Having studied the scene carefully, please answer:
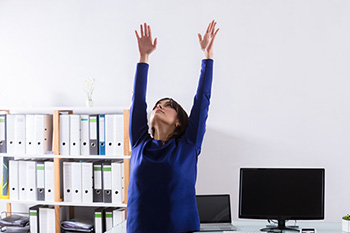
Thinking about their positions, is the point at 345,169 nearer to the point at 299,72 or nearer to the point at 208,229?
the point at 299,72

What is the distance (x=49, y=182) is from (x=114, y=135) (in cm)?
63

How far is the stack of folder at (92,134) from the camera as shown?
10.8 feet

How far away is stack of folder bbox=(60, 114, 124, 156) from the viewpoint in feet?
10.8

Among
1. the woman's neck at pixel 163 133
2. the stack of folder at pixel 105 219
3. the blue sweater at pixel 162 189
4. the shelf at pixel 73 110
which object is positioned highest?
the shelf at pixel 73 110

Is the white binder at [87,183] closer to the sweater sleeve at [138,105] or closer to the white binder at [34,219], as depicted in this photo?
the white binder at [34,219]

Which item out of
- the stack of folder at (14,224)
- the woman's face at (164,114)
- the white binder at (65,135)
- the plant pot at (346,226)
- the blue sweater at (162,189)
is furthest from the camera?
the stack of folder at (14,224)

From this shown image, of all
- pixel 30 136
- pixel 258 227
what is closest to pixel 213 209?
pixel 258 227

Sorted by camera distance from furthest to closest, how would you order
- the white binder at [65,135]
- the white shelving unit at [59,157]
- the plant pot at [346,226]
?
the white binder at [65,135] < the white shelving unit at [59,157] < the plant pot at [346,226]

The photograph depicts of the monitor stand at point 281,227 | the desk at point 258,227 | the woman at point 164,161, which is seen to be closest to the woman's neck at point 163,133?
the woman at point 164,161

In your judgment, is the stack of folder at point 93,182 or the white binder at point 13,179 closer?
the stack of folder at point 93,182

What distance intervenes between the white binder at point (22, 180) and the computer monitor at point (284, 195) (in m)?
1.73

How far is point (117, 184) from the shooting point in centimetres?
331

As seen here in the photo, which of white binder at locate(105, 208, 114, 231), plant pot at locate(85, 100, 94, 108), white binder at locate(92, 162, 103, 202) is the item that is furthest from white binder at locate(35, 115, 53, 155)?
white binder at locate(105, 208, 114, 231)

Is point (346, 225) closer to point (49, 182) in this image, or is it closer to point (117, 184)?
point (117, 184)
